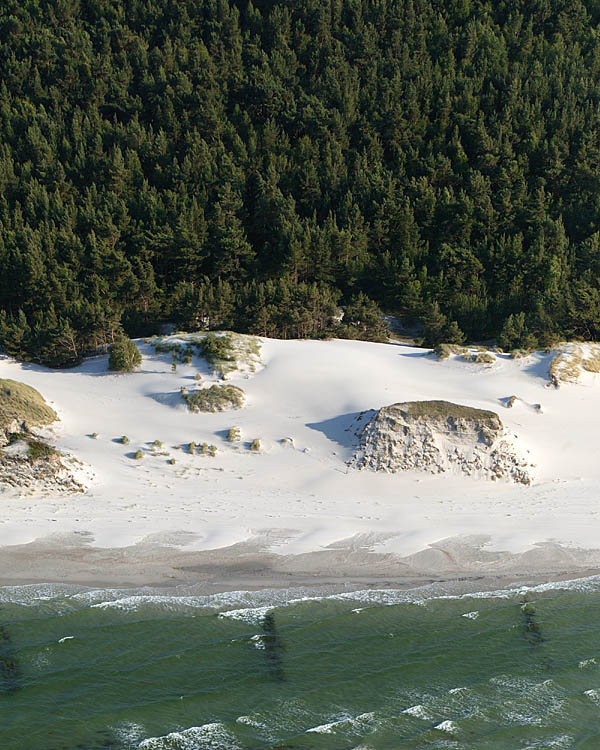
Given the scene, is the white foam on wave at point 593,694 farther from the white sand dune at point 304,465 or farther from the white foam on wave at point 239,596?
the white sand dune at point 304,465

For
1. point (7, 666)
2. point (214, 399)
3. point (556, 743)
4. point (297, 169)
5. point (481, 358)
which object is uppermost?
point (297, 169)

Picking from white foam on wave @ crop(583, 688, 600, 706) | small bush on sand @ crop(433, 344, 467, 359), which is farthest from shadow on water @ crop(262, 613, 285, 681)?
small bush on sand @ crop(433, 344, 467, 359)

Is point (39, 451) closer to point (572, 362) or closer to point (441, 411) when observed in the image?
point (441, 411)

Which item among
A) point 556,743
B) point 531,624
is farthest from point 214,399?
point 556,743

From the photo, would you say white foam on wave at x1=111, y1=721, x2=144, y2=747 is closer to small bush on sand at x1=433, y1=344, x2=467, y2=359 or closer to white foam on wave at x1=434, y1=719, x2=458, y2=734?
white foam on wave at x1=434, y1=719, x2=458, y2=734

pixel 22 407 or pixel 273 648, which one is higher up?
pixel 273 648
